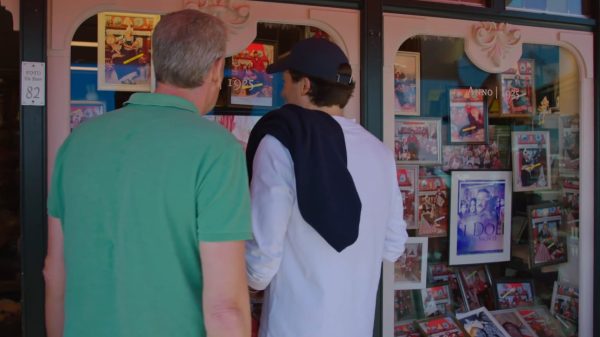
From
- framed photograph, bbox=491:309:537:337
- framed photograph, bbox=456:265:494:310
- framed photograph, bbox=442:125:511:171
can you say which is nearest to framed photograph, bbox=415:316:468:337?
framed photograph, bbox=456:265:494:310

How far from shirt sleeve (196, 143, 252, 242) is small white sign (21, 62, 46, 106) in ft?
5.35

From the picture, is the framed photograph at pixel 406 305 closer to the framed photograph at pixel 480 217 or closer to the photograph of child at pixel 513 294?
the framed photograph at pixel 480 217

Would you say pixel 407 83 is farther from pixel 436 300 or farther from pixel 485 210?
pixel 436 300

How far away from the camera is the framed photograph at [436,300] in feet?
11.0

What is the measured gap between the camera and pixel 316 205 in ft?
5.34

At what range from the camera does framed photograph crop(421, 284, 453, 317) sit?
3352 millimetres

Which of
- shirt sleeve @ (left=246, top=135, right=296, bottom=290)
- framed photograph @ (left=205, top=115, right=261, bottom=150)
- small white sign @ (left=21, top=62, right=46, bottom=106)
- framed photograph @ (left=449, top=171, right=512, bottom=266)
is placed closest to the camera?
shirt sleeve @ (left=246, top=135, right=296, bottom=290)

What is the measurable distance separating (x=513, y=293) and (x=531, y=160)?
875 mm

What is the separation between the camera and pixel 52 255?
1421 millimetres

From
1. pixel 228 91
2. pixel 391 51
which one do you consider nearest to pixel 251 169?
pixel 228 91

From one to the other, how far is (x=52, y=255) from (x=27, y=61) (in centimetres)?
139

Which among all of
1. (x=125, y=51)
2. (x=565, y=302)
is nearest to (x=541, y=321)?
(x=565, y=302)

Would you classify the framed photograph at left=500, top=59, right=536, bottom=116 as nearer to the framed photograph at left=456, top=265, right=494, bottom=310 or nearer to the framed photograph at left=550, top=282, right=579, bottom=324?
the framed photograph at left=456, top=265, right=494, bottom=310

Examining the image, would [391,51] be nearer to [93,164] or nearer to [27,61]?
[27,61]
